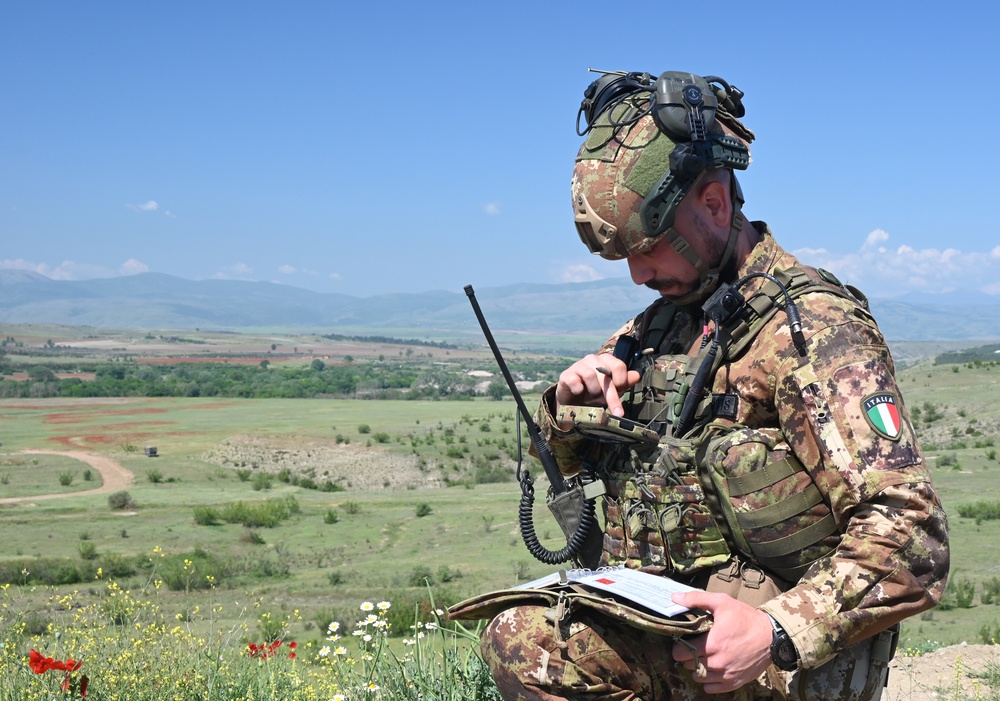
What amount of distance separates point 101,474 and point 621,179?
118ft

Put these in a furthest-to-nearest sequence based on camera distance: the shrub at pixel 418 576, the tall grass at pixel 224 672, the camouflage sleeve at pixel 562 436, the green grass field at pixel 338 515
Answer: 1. the shrub at pixel 418 576
2. the green grass field at pixel 338 515
3. the tall grass at pixel 224 672
4. the camouflage sleeve at pixel 562 436

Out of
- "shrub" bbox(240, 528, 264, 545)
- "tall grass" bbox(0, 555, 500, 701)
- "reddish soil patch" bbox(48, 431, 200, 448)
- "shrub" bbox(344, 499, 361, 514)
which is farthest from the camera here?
"reddish soil patch" bbox(48, 431, 200, 448)

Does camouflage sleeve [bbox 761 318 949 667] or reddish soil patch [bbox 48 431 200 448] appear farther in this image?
reddish soil patch [bbox 48 431 200 448]

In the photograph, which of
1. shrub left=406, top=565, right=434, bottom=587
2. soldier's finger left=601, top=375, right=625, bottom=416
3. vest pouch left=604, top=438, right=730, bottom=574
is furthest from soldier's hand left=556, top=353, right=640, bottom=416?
shrub left=406, top=565, right=434, bottom=587

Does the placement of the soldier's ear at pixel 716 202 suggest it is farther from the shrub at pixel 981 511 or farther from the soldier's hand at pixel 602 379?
the shrub at pixel 981 511

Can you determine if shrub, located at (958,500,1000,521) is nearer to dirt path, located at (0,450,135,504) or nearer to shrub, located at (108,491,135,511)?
shrub, located at (108,491,135,511)

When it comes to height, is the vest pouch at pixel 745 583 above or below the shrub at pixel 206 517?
above

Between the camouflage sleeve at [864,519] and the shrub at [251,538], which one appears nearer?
the camouflage sleeve at [864,519]

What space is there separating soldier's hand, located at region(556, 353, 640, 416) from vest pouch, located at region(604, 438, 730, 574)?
0.31m

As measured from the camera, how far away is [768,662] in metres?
2.60

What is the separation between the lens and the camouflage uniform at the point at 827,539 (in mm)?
2572

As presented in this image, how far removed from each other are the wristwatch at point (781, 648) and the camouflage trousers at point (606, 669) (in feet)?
0.86

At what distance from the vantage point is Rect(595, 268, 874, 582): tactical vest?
9.30 ft

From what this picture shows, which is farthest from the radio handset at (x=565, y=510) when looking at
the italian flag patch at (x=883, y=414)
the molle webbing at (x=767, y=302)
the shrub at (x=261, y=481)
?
Answer: the shrub at (x=261, y=481)
